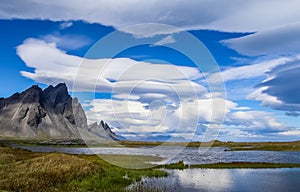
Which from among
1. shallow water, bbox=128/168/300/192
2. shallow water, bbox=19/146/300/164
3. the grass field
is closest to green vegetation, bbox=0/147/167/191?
the grass field

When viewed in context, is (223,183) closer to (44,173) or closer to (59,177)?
(59,177)

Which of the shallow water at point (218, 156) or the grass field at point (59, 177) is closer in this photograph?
the grass field at point (59, 177)

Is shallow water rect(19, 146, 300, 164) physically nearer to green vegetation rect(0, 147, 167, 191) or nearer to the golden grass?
green vegetation rect(0, 147, 167, 191)

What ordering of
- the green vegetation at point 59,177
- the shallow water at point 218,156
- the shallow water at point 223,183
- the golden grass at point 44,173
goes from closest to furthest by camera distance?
the golden grass at point 44,173 → the green vegetation at point 59,177 → the shallow water at point 223,183 → the shallow water at point 218,156

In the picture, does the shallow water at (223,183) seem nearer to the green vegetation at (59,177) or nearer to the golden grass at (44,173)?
the green vegetation at (59,177)

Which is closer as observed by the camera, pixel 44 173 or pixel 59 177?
pixel 44 173

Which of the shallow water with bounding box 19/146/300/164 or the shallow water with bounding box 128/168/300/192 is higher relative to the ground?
the shallow water with bounding box 19/146/300/164

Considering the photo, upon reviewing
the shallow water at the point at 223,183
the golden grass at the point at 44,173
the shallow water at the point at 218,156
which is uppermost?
the shallow water at the point at 218,156

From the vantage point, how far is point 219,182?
157 ft

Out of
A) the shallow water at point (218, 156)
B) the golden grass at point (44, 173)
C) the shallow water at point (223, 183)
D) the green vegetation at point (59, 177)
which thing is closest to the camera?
the golden grass at point (44, 173)

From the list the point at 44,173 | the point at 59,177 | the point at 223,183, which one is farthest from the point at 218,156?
the point at 44,173

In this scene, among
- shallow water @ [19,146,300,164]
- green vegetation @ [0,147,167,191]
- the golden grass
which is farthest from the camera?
shallow water @ [19,146,300,164]

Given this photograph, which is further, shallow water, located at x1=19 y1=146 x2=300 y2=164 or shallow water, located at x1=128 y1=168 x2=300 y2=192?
shallow water, located at x1=19 y1=146 x2=300 y2=164

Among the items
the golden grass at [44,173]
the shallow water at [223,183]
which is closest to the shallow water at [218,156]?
the shallow water at [223,183]
